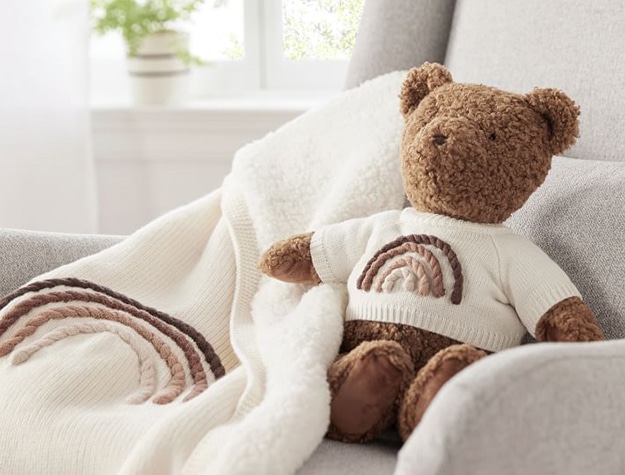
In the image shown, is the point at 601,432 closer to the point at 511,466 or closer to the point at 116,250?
the point at 511,466

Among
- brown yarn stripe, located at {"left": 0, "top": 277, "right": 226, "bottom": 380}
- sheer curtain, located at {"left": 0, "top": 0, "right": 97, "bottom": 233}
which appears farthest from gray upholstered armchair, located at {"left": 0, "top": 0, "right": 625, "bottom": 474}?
sheer curtain, located at {"left": 0, "top": 0, "right": 97, "bottom": 233}

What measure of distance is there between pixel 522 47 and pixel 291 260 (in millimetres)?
474

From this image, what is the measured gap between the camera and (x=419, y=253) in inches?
40.0

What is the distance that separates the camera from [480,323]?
990mm

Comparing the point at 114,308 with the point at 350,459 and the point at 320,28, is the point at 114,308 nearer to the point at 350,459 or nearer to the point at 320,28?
the point at 350,459

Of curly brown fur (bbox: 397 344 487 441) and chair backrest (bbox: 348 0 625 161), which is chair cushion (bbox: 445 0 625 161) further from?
curly brown fur (bbox: 397 344 487 441)

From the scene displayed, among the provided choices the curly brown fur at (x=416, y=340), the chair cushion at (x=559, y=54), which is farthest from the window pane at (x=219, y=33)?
A: the curly brown fur at (x=416, y=340)

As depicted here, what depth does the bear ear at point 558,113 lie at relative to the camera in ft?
3.36

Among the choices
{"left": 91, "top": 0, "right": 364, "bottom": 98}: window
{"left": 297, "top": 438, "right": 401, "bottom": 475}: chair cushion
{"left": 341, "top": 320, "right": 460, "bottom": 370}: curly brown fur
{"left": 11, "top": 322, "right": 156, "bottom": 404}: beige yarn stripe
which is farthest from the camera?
{"left": 91, "top": 0, "right": 364, "bottom": 98}: window

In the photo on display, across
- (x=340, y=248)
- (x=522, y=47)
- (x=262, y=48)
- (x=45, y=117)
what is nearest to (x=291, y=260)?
(x=340, y=248)

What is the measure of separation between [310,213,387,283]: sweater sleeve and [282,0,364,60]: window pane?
1.15 meters

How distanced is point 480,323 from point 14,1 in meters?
1.25

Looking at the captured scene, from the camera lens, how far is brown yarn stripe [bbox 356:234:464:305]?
99 centimetres

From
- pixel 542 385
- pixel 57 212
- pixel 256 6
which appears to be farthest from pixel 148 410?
pixel 256 6
